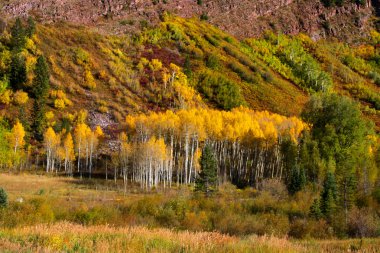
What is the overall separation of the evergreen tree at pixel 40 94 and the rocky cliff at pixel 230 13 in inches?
1526

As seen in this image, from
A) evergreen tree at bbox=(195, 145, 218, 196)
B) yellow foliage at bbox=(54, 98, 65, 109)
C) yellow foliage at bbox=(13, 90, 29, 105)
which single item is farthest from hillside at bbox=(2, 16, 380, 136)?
evergreen tree at bbox=(195, 145, 218, 196)

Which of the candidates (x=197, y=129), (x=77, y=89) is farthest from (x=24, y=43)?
(x=197, y=129)

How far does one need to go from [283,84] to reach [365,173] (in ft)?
266

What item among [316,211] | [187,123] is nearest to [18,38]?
[187,123]

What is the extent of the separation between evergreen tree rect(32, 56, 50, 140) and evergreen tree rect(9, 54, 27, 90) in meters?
4.06

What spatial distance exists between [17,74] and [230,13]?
96198 mm

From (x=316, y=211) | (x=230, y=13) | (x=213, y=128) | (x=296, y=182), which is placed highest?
(x=230, y=13)

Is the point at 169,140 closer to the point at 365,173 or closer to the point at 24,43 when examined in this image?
the point at 365,173

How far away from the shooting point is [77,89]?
85688 mm

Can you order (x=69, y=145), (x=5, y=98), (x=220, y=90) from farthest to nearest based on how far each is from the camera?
(x=220, y=90)
(x=5, y=98)
(x=69, y=145)

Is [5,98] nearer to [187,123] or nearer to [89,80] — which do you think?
[89,80]

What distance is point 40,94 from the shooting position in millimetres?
78250

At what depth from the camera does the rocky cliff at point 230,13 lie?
11769 centimetres

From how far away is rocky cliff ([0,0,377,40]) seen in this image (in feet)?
386
